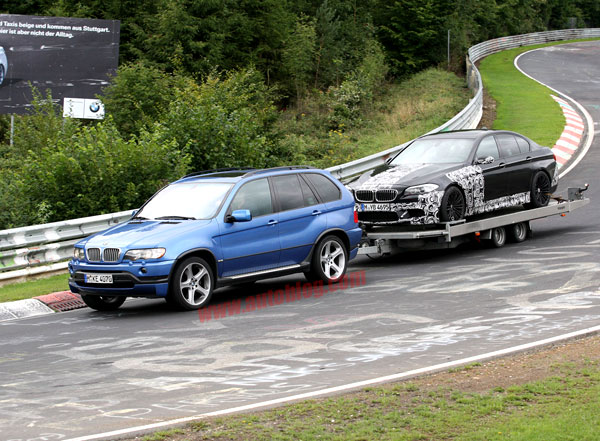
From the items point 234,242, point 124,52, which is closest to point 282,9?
point 124,52

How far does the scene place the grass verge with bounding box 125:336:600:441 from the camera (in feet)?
18.4

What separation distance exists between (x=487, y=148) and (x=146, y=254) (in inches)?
280

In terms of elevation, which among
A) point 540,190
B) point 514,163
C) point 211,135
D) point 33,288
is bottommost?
point 33,288

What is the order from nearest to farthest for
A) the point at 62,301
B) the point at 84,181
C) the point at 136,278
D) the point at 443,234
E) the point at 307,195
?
1. the point at 136,278
2. the point at 62,301
3. the point at 307,195
4. the point at 443,234
5. the point at 84,181

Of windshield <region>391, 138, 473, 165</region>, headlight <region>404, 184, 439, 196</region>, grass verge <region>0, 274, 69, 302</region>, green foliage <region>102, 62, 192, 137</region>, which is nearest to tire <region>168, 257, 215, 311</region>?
grass verge <region>0, 274, 69, 302</region>

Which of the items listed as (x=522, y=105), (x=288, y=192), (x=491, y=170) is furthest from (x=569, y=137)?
(x=288, y=192)

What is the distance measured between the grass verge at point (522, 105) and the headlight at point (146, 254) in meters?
17.2

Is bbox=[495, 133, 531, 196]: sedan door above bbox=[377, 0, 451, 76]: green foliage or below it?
below

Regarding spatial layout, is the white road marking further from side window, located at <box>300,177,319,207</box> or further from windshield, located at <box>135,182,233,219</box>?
side window, located at <box>300,177,319,207</box>

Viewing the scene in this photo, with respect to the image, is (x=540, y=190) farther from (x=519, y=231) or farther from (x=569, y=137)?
(x=569, y=137)

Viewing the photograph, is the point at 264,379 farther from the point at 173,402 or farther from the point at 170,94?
the point at 170,94

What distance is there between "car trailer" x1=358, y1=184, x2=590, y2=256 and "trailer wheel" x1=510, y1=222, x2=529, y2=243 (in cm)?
2

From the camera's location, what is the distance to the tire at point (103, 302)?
11.5 meters

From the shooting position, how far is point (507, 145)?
15641mm
